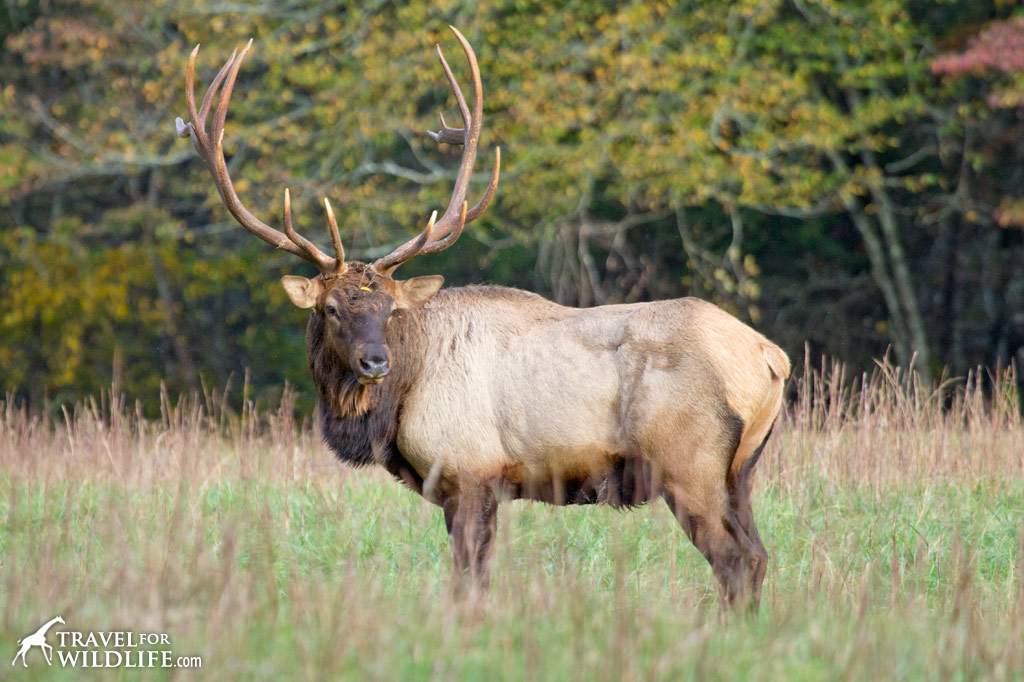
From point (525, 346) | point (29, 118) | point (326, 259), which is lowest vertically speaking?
point (525, 346)

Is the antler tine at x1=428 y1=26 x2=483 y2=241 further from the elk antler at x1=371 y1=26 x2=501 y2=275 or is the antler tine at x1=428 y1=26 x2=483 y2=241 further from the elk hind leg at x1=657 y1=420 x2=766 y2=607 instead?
the elk hind leg at x1=657 y1=420 x2=766 y2=607

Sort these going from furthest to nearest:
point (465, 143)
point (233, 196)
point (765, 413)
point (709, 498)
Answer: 1. point (465, 143)
2. point (233, 196)
3. point (765, 413)
4. point (709, 498)

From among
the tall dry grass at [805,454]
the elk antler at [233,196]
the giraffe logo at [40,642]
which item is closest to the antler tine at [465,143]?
the elk antler at [233,196]

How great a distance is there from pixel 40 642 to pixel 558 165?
10.5 meters

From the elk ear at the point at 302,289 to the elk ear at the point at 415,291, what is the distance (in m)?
0.37

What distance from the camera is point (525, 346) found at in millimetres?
5605

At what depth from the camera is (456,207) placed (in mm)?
6492

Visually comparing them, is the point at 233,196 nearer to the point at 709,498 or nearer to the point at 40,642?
the point at 709,498

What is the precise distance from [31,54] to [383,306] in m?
10.5

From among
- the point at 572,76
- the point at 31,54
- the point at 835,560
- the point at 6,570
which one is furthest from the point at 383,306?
the point at 31,54

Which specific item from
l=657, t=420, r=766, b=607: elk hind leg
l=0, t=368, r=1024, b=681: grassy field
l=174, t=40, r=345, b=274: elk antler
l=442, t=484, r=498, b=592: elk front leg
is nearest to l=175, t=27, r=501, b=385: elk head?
l=174, t=40, r=345, b=274: elk antler

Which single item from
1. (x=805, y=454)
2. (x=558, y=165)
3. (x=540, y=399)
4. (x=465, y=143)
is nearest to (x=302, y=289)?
(x=540, y=399)

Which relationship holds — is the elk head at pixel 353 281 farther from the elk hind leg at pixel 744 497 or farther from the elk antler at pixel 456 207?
the elk hind leg at pixel 744 497

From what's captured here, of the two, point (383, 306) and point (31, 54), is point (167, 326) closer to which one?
point (31, 54)
